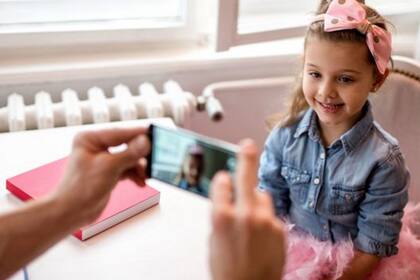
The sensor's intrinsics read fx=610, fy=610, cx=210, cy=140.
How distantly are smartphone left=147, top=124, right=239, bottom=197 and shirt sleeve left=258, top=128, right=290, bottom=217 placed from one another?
1.70ft

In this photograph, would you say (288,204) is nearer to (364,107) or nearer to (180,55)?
(364,107)

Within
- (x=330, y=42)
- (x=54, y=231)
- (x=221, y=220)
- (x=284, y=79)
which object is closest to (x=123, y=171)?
(x=54, y=231)

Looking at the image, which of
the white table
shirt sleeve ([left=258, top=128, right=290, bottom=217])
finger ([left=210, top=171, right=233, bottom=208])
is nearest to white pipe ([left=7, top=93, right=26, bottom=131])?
the white table

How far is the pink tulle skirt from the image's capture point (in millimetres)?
1241

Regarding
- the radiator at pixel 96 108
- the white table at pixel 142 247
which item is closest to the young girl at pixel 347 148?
the white table at pixel 142 247

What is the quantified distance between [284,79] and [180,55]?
317mm

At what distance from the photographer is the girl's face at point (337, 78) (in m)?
1.21

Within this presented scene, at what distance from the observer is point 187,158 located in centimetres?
85

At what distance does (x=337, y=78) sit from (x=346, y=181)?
21 centimetres

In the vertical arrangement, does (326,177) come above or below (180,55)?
below

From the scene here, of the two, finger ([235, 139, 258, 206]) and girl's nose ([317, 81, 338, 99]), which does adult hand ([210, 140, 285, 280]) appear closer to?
finger ([235, 139, 258, 206])

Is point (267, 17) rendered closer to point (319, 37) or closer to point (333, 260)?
point (319, 37)

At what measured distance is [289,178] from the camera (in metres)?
1.34

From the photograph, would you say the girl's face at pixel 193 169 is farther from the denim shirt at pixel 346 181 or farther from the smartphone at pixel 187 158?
the denim shirt at pixel 346 181
